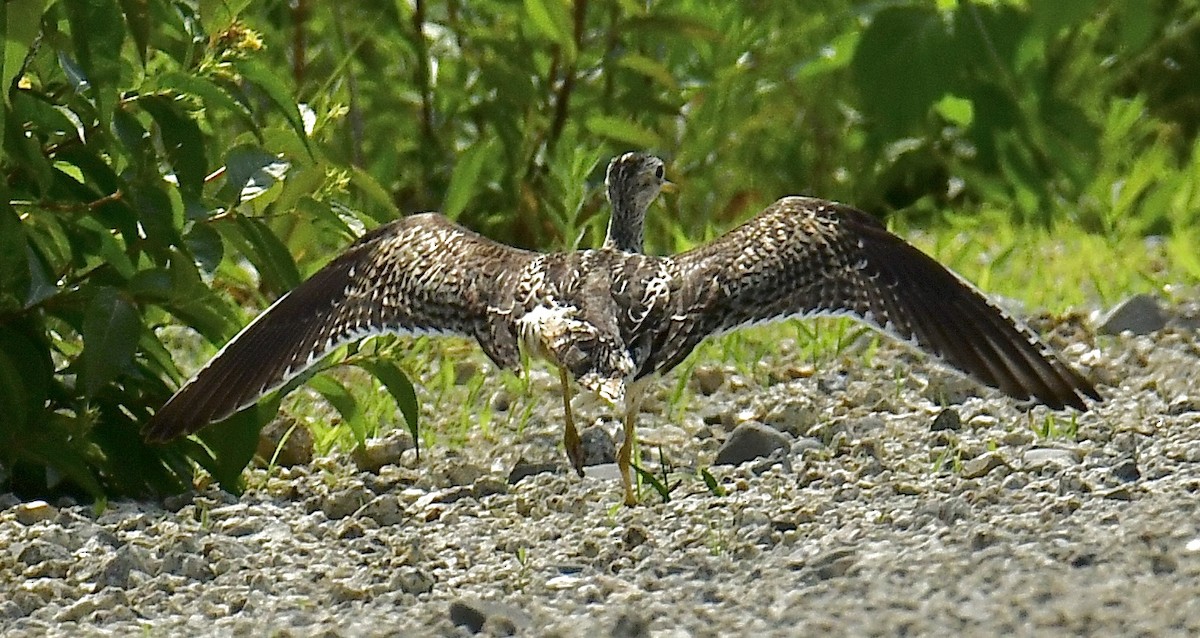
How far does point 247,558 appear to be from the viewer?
4.65m

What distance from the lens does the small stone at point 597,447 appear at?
223 inches

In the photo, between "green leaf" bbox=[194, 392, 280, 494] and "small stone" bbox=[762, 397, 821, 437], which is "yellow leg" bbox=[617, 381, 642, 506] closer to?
"small stone" bbox=[762, 397, 821, 437]

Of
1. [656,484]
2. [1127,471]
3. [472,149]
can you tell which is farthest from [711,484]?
[472,149]

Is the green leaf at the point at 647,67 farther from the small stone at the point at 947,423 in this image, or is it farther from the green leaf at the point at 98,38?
the green leaf at the point at 98,38

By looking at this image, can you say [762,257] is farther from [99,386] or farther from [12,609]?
[12,609]

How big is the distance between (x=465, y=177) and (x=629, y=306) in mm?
2384

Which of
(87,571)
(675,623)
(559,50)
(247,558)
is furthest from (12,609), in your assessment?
(559,50)

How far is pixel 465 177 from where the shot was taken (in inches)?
284

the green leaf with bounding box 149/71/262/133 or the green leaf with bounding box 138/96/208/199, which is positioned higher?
A: the green leaf with bounding box 149/71/262/133

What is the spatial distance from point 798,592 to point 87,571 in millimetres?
1519

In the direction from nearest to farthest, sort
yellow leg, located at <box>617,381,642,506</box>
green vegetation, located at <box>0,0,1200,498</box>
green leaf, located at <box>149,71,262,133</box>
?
1. green leaf, located at <box>149,71,262,133</box>
2. green vegetation, located at <box>0,0,1200,498</box>
3. yellow leg, located at <box>617,381,642,506</box>

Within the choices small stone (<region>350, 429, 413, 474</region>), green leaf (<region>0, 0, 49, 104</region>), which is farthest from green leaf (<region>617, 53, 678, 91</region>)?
green leaf (<region>0, 0, 49, 104</region>)

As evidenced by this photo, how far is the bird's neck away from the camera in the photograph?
5816 mm

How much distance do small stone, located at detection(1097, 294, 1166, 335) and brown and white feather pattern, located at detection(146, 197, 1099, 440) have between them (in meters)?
1.66
